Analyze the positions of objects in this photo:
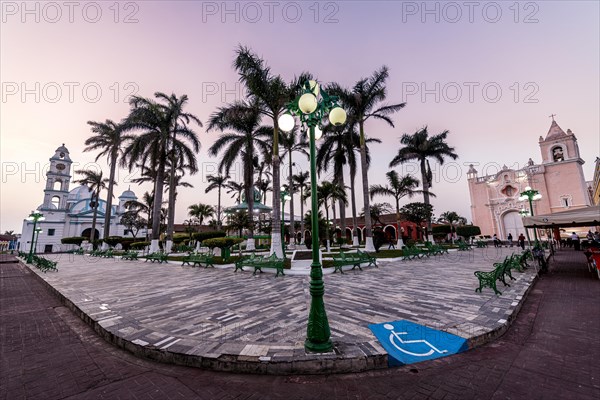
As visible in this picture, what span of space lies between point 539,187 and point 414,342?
51.1m

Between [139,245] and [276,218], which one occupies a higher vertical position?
[276,218]

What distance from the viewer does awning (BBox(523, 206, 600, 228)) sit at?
28.1 ft

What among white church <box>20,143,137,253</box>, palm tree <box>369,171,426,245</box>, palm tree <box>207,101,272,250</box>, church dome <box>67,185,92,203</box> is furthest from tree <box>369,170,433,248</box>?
church dome <box>67,185,92,203</box>

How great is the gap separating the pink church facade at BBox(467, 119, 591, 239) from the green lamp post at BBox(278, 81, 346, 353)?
159ft

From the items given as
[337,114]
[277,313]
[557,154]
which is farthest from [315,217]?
[557,154]

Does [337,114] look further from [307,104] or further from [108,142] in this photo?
[108,142]

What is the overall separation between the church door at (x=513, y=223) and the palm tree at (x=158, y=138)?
48.9 metres

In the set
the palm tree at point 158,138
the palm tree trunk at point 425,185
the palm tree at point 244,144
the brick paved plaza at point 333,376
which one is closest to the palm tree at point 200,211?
the palm tree at point 158,138

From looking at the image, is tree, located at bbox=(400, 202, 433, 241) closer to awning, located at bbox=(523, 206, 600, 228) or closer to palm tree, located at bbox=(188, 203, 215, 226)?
awning, located at bbox=(523, 206, 600, 228)

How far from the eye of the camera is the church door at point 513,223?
3943 cm

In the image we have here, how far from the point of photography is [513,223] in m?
40.2

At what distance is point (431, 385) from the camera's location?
107 inches

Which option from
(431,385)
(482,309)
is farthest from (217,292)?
(482,309)

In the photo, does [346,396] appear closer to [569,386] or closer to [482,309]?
[569,386]
